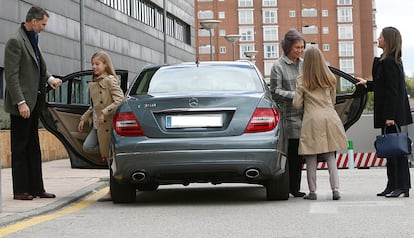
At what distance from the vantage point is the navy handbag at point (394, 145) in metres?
9.99

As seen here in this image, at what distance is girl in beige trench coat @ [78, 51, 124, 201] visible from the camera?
397 inches

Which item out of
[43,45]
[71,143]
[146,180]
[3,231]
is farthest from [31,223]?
[43,45]

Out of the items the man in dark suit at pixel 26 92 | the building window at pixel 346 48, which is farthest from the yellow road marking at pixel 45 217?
the building window at pixel 346 48

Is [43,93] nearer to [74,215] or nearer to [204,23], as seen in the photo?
[74,215]

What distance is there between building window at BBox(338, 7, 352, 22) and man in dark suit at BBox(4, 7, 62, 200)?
4589 inches

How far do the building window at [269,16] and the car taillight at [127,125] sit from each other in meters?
117

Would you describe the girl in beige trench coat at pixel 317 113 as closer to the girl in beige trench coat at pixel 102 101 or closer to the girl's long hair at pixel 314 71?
the girl's long hair at pixel 314 71

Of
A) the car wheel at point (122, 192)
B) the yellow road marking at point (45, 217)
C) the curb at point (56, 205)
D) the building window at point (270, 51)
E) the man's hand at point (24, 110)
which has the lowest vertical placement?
the yellow road marking at point (45, 217)

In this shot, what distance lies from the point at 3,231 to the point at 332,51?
121 m

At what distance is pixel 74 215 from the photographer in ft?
28.3

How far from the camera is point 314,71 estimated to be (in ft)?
32.3

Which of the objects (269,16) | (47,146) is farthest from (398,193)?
(269,16)

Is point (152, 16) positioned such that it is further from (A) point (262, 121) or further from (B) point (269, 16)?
(B) point (269, 16)

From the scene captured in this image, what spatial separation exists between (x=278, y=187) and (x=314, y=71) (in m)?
1.24
